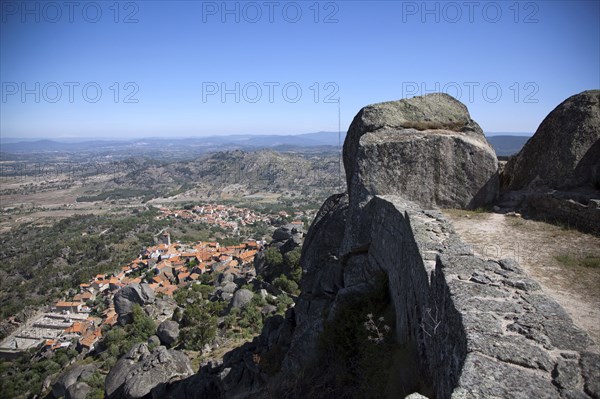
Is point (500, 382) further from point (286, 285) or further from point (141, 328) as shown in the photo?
point (141, 328)

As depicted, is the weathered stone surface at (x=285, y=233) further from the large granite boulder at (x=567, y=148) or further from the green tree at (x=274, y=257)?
the large granite boulder at (x=567, y=148)

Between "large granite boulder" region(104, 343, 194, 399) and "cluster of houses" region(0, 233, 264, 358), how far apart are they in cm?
1742

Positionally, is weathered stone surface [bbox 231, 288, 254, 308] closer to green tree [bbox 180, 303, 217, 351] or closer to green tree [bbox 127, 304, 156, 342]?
green tree [bbox 180, 303, 217, 351]

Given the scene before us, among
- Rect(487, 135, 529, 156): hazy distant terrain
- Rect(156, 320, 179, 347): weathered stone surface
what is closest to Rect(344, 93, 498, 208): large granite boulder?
Rect(156, 320, 179, 347): weathered stone surface

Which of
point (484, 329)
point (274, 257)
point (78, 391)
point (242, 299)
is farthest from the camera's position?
point (274, 257)

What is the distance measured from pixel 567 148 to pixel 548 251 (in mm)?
5231

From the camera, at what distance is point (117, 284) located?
50469mm

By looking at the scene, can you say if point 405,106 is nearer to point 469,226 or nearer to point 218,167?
point 469,226

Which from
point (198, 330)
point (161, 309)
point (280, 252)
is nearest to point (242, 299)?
point (198, 330)

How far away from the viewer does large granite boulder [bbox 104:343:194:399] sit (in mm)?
15539

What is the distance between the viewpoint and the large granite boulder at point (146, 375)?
51.0ft

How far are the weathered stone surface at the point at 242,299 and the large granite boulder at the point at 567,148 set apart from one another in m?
22.8

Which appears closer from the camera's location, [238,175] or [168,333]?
[168,333]

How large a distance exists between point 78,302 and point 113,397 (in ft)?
122
